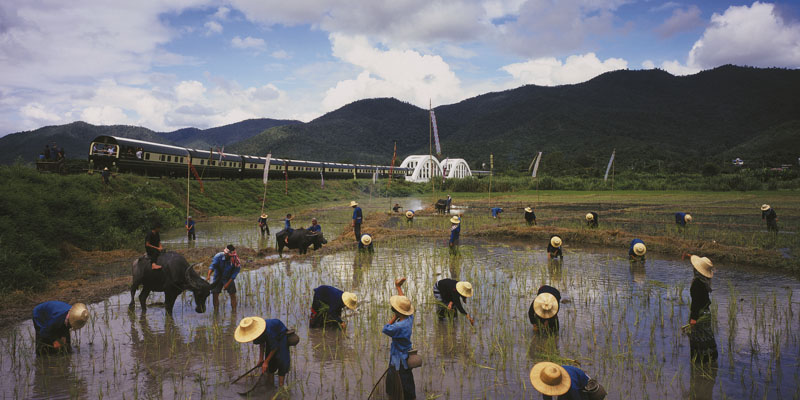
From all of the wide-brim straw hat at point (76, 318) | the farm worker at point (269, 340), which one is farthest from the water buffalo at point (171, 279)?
the farm worker at point (269, 340)

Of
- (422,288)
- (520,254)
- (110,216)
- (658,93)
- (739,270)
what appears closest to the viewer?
(422,288)

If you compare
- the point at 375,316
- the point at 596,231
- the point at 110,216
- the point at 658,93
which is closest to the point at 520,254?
the point at 596,231

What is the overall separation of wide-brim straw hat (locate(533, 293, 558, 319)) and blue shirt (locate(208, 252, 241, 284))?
599cm

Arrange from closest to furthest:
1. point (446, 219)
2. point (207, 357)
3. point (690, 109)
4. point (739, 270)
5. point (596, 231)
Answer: point (207, 357), point (739, 270), point (596, 231), point (446, 219), point (690, 109)

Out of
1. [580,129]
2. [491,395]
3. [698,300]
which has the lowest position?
[491,395]

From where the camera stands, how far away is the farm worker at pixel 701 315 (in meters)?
5.88

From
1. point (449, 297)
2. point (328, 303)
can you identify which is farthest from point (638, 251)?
point (328, 303)

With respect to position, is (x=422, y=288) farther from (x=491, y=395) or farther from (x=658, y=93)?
(x=658, y=93)

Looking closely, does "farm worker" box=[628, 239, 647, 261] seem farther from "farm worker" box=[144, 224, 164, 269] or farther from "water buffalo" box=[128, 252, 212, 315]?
"farm worker" box=[144, 224, 164, 269]

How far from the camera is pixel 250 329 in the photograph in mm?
5227

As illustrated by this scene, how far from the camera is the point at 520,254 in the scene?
14.7 m

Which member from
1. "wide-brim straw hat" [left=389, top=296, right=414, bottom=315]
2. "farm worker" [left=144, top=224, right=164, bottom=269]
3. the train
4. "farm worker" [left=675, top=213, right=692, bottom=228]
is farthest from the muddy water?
the train

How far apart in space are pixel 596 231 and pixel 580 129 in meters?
125

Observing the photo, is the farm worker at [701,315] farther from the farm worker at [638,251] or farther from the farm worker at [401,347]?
the farm worker at [638,251]
